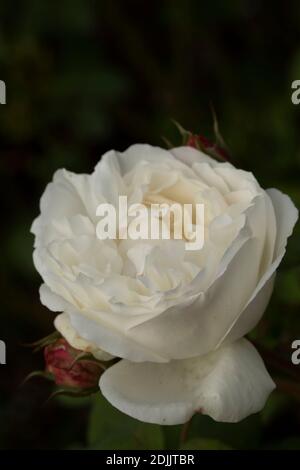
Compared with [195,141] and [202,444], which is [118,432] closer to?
[202,444]

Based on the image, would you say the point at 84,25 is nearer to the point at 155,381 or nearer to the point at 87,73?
the point at 87,73

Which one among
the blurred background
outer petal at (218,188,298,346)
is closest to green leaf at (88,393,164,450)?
the blurred background

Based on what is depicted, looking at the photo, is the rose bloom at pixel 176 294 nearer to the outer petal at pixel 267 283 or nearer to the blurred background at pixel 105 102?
the outer petal at pixel 267 283

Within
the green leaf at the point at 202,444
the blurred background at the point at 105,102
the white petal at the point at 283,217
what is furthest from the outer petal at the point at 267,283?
the blurred background at the point at 105,102

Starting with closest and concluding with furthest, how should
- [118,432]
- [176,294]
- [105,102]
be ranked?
1. [176,294]
2. [118,432]
3. [105,102]
